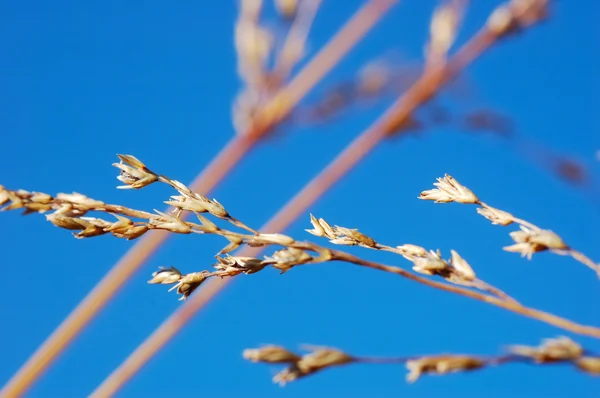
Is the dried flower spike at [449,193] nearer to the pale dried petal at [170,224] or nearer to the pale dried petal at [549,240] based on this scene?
the pale dried petal at [549,240]

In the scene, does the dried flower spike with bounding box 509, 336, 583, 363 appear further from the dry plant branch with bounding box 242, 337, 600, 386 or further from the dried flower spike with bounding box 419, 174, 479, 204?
the dried flower spike with bounding box 419, 174, 479, 204

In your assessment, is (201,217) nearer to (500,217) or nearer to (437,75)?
(500,217)

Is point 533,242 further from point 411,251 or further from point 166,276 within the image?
point 166,276

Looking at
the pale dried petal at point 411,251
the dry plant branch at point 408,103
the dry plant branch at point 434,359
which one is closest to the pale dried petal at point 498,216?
the pale dried petal at point 411,251

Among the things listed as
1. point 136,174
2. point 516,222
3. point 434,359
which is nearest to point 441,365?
point 434,359

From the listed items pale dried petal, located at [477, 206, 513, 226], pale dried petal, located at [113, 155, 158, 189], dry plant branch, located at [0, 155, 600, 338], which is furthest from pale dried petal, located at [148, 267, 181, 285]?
pale dried petal, located at [477, 206, 513, 226]
